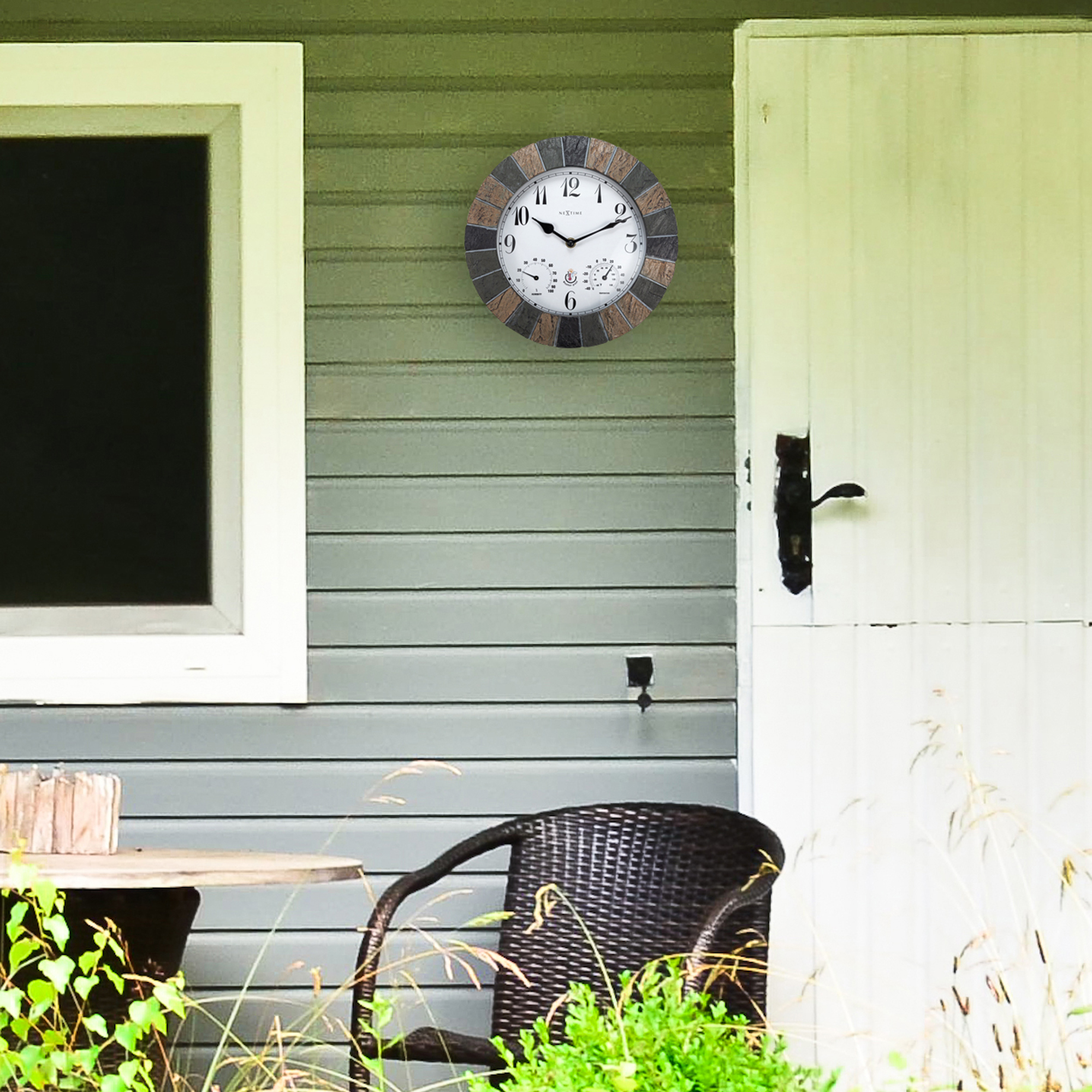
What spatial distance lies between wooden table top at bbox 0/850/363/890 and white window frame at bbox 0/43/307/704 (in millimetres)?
669

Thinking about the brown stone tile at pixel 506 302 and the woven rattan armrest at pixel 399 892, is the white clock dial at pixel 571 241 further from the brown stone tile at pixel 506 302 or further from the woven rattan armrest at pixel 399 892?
the woven rattan armrest at pixel 399 892

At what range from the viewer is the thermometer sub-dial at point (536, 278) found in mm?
3248

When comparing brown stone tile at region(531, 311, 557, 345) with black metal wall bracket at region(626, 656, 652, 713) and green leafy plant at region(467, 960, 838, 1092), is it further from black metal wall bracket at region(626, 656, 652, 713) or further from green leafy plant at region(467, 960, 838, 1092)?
green leafy plant at region(467, 960, 838, 1092)

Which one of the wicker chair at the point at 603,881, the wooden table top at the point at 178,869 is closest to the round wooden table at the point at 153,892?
the wooden table top at the point at 178,869

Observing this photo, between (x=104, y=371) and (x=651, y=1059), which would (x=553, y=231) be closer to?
(x=104, y=371)

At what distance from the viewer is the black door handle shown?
10.6ft

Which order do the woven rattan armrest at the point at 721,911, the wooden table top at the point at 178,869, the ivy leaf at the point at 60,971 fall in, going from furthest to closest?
1. the woven rattan armrest at the point at 721,911
2. the wooden table top at the point at 178,869
3. the ivy leaf at the point at 60,971

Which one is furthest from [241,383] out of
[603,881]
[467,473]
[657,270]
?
[603,881]

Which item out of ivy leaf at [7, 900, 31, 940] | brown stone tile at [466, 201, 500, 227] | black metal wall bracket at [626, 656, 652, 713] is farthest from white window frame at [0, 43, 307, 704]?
ivy leaf at [7, 900, 31, 940]

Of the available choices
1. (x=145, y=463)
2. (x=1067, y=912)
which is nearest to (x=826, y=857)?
(x=1067, y=912)

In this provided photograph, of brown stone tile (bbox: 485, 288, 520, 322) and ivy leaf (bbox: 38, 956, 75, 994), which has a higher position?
brown stone tile (bbox: 485, 288, 520, 322)

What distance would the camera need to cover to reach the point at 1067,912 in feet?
10.6

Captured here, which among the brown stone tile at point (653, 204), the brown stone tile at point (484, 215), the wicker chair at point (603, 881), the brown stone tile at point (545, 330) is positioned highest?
the brown stone tile at point (653, 204)

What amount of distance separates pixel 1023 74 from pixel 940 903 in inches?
72.1
